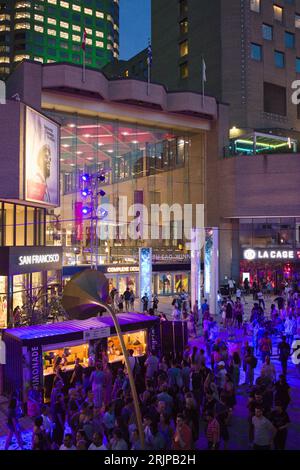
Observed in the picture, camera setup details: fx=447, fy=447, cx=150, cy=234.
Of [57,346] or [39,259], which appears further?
[39,259]

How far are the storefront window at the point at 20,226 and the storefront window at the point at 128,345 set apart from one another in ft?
42.8

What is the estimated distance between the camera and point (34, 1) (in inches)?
4341

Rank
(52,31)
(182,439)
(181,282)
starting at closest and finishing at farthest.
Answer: (182,439), (181,282), (52,31)

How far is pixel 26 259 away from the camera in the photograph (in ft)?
69.5

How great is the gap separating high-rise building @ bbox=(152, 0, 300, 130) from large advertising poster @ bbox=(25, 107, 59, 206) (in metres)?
20.4

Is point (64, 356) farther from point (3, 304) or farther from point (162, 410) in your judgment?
point (3, 304)

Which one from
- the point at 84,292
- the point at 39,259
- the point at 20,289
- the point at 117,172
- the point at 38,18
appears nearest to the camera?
the point at 84,292

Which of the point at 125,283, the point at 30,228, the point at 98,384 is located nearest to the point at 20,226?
the point at 30,228

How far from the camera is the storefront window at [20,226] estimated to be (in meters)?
Result: 26.6

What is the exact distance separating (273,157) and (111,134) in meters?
14.1

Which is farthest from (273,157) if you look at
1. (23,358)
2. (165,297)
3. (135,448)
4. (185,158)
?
(135,448)

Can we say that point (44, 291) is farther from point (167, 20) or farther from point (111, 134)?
point (167, 20)

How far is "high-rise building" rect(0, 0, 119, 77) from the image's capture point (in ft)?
355

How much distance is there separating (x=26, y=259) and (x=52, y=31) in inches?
4193
